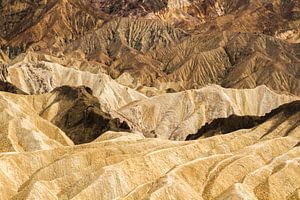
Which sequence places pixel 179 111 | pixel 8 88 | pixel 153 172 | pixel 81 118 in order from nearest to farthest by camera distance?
1. pixel 153 172
2. pixel 81 118
3. pixel 8 88
4. pixel 179 111

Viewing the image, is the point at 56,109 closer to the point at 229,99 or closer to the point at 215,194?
the point at 229,99

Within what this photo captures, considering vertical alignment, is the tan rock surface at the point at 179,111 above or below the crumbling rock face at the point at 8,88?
below

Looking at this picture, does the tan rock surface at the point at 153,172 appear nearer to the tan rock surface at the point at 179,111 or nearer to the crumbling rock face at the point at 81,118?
the crumbling rock face at the point at 81,118

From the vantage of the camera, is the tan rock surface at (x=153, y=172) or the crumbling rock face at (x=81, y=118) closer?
the tan rock surface at (x=153, y=172)

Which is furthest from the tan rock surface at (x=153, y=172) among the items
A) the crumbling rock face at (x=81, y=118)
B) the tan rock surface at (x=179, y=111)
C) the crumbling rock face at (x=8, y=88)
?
the crumbling rock face at (x=8, y=88)

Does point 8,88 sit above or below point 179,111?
above

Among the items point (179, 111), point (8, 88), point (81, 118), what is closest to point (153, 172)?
point (81, 118)

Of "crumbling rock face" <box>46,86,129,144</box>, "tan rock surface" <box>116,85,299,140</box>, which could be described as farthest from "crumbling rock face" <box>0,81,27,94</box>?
"tan rock surface" <box>116,85,299,140</box>

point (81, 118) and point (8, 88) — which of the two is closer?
point (81, 118)

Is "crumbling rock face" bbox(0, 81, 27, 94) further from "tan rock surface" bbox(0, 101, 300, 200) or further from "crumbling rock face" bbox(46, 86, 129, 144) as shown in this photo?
"tan rock surface" bbox(0, 101, 300, 200)

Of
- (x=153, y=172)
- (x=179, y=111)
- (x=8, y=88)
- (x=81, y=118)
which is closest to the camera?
(x=153, y=172)

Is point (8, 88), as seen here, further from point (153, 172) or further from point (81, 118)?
point (153, 172)
